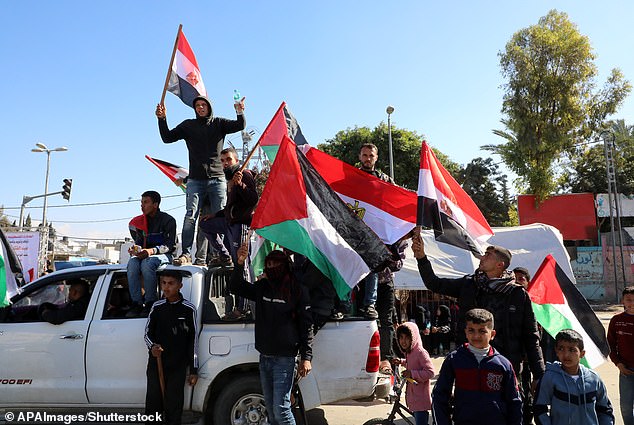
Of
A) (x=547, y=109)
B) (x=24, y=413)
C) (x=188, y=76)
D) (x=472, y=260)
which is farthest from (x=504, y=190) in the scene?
(x=24, y=413)

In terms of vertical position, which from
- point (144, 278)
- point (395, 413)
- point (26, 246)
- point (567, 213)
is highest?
point (567, 213)

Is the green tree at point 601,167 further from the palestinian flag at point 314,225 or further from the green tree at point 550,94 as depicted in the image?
the palestinian flag at point 314,225

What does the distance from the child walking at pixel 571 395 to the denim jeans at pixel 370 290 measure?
188 cm

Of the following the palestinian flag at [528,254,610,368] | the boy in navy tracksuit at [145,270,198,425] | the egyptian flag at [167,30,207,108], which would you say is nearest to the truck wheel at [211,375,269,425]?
the boy in navy tracksuit at [145,270,198,425]

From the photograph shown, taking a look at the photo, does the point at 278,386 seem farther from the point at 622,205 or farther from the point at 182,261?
the point at 622,205

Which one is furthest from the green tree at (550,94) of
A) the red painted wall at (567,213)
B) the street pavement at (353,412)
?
the street pavement at (353,412)

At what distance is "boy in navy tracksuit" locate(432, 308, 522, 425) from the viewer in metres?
3.10

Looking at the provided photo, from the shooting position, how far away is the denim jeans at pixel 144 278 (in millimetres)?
4922

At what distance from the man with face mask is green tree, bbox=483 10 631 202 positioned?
77.5 feet

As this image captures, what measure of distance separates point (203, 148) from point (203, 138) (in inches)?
5.2

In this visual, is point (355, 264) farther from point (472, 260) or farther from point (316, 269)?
point (472, 260)

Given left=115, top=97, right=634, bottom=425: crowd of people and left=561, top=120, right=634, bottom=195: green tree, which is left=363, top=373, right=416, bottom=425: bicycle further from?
left=561, top=120, right=634, bottom=195: green tree

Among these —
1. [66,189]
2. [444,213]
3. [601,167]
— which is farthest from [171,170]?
[601,167]

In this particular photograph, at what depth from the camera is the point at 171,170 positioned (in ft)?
26.0
